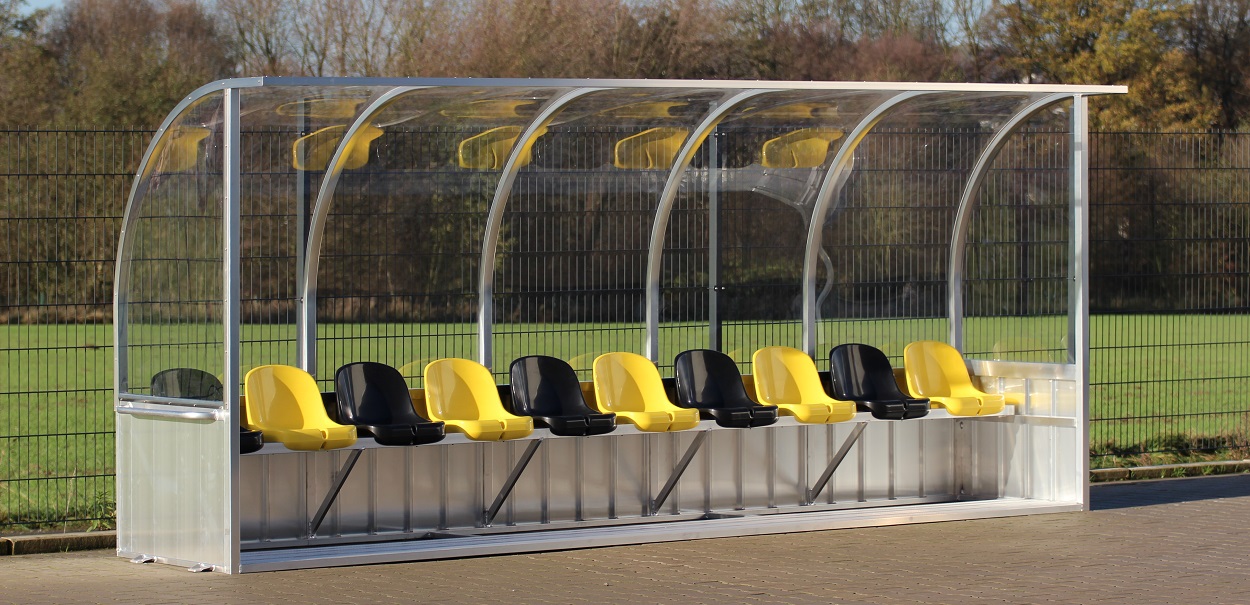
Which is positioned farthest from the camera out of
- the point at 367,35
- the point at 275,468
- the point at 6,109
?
the point at 367,35

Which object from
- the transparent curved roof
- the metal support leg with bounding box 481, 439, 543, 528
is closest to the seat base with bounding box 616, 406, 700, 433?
the metal support leg with bounding box 481, 439, 543, 528

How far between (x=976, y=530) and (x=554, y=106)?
343cm

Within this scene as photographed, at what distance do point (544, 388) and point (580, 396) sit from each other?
22 cm

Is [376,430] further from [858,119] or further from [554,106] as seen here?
[858,119]

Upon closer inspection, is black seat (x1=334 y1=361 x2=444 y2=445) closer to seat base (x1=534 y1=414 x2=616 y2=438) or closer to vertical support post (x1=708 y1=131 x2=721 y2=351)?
seat base (x1=534 y1=414 x2=616 y2=438)

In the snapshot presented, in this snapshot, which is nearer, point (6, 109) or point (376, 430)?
point (376, 430)

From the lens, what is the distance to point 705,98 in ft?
29.3

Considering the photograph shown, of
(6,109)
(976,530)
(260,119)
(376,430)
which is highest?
(6,109)

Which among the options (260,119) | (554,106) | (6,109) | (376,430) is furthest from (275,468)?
(6,109)

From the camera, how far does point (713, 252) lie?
9945 mm

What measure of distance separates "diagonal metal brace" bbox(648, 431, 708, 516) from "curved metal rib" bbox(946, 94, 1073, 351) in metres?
2.15

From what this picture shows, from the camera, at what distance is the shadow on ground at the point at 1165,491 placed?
33.3 ft

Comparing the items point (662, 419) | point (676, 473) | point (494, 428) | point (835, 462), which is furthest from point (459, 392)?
point (835, 462)

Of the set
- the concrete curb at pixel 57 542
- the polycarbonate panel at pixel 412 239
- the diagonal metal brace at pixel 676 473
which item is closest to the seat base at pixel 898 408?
the diagonal metal brace at pixel 676 473
